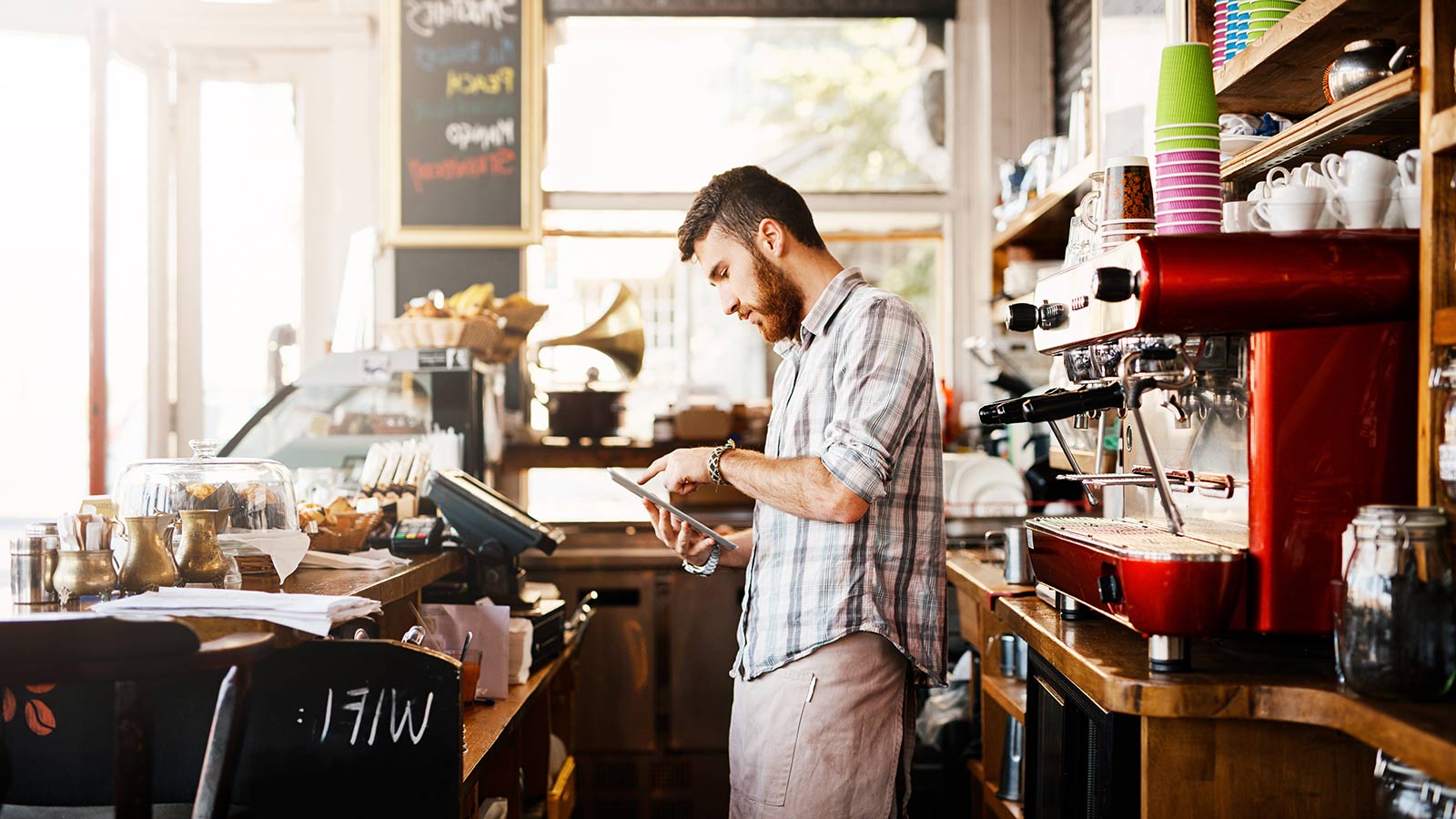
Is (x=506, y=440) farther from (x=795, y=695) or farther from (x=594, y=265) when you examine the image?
(x=795, y=695)

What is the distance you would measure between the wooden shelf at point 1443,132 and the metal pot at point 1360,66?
24cm

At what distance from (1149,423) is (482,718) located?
4.30ft

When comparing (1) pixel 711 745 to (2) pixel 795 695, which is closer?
(2) pixel 795 695

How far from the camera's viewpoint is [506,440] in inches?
162

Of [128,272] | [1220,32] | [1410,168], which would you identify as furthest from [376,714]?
[128,272]

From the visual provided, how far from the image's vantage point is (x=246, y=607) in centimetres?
151

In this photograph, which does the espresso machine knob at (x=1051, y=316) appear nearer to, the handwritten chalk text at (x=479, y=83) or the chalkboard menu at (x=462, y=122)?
the chalkboard menu at (x=462, y=122)

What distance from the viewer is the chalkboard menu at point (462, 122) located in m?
4.25

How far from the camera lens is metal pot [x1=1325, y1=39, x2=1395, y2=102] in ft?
5.27

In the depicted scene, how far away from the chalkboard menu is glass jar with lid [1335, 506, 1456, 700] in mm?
3389

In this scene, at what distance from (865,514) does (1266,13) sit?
3.52ft

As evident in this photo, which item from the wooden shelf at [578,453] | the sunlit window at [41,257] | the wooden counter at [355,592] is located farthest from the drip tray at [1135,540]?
the sunlit window at [41,257]

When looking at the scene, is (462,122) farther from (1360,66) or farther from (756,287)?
(1360,66)

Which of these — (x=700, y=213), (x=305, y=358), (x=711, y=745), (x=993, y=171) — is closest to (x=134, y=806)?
(x=700, y=213)
